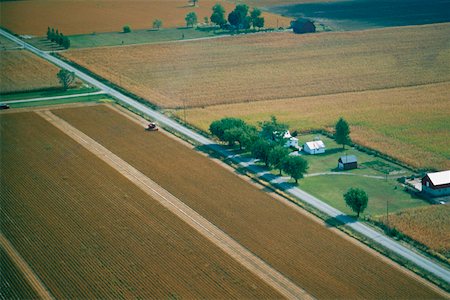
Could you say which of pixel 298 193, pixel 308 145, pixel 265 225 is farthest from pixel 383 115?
pixel 265 225

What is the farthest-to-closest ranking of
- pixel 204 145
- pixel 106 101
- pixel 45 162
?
pixel 106 101 → pixel 204 145 → pixel 45 162

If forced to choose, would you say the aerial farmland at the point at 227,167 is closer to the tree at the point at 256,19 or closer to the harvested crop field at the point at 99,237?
the harvested crop field at the point at 99,237

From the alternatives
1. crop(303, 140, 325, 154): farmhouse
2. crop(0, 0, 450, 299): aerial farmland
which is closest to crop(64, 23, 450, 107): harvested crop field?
crop(0, 0, 450, 299): aerial farmland

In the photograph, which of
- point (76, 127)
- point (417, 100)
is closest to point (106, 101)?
point (76, 127)

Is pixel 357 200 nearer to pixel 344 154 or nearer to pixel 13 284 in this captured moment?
pixel 344 154

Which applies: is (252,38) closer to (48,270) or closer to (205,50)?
(205,50)
